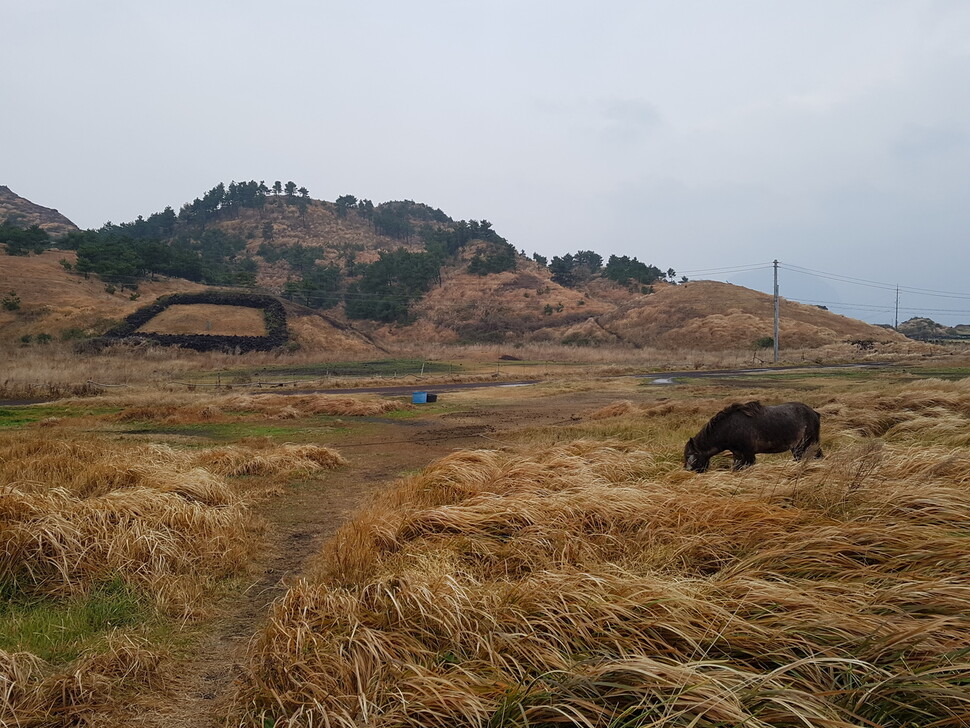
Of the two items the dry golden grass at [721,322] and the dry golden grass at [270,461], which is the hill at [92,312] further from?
the dry golden grass at [270,461]

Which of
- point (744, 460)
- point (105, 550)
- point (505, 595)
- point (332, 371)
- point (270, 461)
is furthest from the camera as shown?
point (332, 371)

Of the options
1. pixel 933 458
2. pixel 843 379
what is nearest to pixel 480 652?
pixel 933 458

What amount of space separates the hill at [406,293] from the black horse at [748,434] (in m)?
61.7

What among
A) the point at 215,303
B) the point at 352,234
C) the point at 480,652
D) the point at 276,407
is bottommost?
the point at 276,407

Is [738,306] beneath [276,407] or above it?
above

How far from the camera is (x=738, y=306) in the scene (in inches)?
3255

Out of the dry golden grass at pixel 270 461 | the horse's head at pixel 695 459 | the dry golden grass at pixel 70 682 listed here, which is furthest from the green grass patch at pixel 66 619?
the horse's head at pixel 695 459

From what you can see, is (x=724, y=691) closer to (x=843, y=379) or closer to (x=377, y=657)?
(x=377, y=657)

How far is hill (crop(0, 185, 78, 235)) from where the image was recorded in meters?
136

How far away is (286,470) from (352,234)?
149 m

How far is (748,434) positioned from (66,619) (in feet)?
25.9

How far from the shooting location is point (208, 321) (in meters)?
60.8

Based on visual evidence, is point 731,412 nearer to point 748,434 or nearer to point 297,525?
point 748,434

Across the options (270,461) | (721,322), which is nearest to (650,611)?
(270,461)
